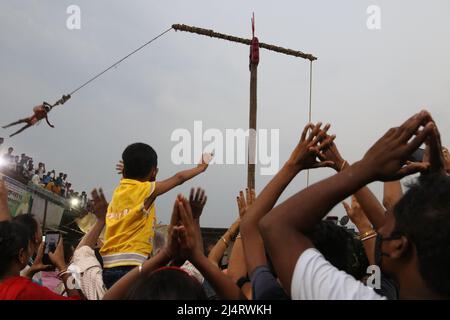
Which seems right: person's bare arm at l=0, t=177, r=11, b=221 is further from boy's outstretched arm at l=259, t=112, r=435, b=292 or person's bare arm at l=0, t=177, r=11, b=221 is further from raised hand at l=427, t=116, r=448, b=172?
raised hand at l=427, t=116, r=448, b=172

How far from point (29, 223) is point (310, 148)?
181cm

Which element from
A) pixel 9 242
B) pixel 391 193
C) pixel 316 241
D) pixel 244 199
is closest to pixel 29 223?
pixel 9 242

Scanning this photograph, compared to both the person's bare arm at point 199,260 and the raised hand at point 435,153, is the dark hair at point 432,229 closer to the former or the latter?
the raised hand at point 435,153

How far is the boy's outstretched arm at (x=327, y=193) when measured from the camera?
132 cm

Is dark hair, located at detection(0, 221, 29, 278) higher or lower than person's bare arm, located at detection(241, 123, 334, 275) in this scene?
lower

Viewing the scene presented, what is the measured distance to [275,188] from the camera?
1.75 m

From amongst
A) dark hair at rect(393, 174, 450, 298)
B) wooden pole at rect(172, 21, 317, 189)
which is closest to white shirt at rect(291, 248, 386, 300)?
dark hair at rect(393, 174, 450, 298)

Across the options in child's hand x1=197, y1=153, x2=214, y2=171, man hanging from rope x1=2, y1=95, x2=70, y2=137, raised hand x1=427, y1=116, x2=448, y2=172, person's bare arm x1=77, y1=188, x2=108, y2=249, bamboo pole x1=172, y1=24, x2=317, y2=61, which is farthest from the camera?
bamboo pole x1=172, y1=24, x2=317, y2=61

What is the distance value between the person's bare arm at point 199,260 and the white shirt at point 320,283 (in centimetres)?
33

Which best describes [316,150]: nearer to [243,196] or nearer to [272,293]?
[272,293]

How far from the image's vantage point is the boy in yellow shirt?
3.03 m

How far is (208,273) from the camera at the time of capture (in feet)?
5.43

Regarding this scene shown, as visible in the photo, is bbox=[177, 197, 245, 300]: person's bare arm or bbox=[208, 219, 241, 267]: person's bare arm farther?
bbox=[208, 219, 241, 267]: person's bare arm

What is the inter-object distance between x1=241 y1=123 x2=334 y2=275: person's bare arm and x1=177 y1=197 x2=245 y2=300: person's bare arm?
0.46 feet
